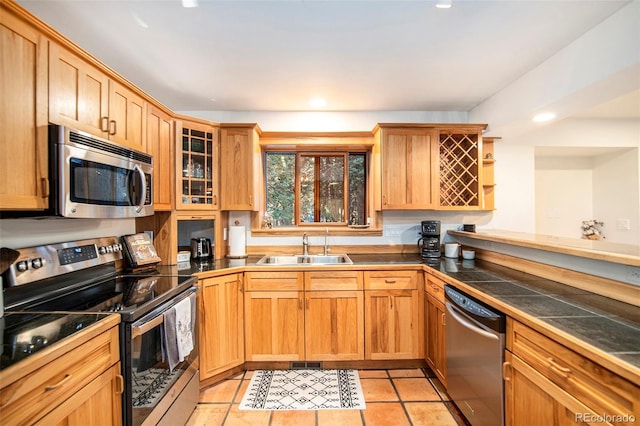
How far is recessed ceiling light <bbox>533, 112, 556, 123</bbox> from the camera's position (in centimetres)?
213

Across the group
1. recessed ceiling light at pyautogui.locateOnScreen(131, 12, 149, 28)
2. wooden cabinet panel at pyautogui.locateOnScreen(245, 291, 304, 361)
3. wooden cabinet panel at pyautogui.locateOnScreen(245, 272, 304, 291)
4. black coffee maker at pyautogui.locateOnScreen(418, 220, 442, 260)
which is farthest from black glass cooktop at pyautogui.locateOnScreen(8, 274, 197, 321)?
black coffee maker at pyautogui.locateOnScreen(418, 220, 442, 260)

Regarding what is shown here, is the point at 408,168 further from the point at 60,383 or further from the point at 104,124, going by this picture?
the point at 60,383

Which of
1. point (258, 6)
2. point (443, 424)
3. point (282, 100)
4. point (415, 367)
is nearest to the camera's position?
point (258, 6)

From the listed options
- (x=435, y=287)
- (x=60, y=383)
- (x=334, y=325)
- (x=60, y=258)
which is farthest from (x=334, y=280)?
(x=60, y=258)

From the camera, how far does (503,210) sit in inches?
117

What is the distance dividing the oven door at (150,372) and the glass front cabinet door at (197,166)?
1001 millimetres

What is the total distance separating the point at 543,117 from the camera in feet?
7.21

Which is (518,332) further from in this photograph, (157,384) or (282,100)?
(282,100)

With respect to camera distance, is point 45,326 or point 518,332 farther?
point 518,332

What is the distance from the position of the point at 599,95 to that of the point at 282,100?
2439 mm

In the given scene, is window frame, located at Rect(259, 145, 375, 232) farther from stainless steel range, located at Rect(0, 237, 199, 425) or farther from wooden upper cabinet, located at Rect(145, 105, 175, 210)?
stainless steel range, located at Rect(0, 237, 199, 425)

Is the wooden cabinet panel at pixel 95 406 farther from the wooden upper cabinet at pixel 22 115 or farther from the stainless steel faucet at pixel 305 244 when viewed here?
the stainless steel faucet at pixel 305 244

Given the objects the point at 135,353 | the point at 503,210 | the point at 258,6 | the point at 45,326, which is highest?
the point at 258,6

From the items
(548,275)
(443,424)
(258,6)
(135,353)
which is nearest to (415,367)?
(443,424)
